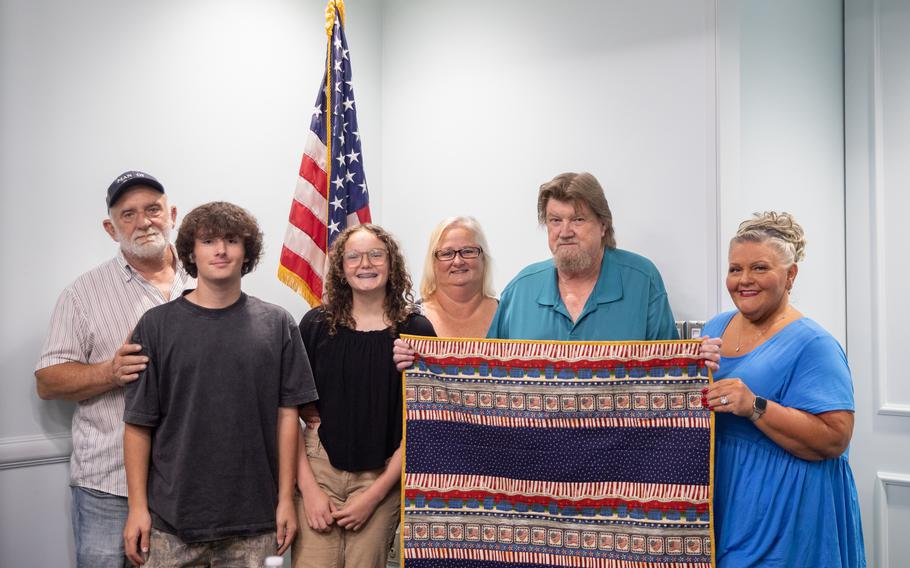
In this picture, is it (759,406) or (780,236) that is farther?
(780,236)

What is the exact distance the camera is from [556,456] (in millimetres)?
2359

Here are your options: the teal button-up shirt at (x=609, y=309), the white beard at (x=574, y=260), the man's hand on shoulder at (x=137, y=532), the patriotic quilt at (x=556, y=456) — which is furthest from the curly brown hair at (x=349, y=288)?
the man's hand on shoulder at (x=137, y=532)

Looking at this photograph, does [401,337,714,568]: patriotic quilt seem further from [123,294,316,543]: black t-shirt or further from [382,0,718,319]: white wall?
[382,0,718,319]: white wall

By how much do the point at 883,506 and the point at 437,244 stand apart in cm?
238

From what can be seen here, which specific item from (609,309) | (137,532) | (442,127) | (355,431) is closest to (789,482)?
(609,309)

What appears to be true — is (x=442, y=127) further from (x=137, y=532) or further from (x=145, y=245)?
(x=137, y=532)

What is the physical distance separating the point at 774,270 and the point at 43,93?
275 centimetres

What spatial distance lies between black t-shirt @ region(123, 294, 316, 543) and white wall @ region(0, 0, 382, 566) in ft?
2.63

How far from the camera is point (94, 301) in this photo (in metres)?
2.67

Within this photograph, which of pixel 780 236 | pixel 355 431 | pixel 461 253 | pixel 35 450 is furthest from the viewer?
pixel 461 253

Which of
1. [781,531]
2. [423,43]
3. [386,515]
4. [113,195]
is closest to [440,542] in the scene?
[386,515]

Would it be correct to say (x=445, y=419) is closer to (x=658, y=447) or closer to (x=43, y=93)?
(x=658, y=447)

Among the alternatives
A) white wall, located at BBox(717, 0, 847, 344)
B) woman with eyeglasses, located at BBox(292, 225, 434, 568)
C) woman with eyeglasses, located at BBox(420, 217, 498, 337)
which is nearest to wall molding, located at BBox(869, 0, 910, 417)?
white wall, located at BBox(717, 0, 847, 344)

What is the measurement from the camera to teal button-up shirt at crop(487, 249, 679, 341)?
259 cm
